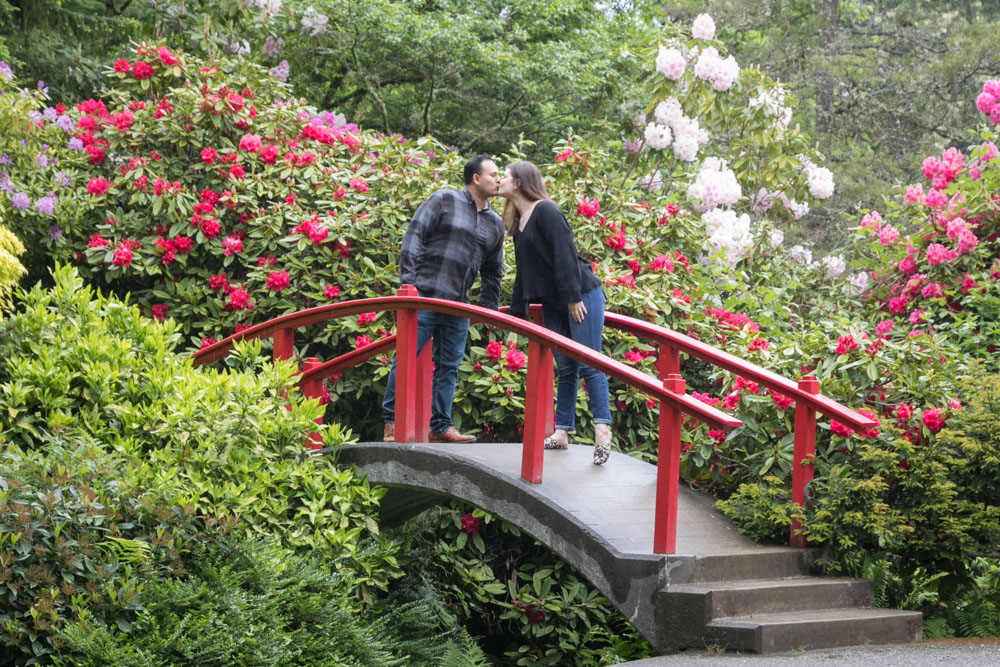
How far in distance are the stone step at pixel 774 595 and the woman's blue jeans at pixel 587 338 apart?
4.41 ft

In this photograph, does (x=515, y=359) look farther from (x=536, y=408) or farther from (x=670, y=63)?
Result: (x=670, y=63)

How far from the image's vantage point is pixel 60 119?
920cm

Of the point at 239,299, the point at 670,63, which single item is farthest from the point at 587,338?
the point at 670,63

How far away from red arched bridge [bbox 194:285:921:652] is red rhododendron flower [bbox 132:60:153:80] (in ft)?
12.1

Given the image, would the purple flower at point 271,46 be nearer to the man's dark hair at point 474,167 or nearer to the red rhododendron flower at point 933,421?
the man's dark hair at point 474,167

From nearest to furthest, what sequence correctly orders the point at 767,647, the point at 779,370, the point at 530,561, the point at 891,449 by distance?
the point at 767,647
the point at 891,449
the point at 779,370
the point at 530,561

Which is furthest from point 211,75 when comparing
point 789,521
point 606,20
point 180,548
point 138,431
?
point 606,20

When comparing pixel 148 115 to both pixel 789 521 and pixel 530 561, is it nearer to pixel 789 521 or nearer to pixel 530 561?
pixel 530 561

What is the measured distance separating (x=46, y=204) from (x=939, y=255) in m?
6.37

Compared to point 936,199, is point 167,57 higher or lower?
higher

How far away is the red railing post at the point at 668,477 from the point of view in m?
4.72

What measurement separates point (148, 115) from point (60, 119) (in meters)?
0.90

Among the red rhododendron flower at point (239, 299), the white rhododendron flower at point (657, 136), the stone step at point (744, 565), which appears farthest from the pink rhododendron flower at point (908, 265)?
the red rhododendron flower at point (239, 299)

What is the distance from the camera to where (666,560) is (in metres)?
4.73
